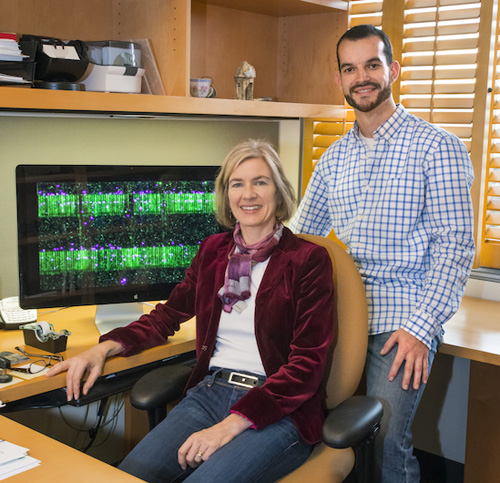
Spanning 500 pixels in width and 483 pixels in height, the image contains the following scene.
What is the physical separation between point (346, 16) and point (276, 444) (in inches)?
68.9

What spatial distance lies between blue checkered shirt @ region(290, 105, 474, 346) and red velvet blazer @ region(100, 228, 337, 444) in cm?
31

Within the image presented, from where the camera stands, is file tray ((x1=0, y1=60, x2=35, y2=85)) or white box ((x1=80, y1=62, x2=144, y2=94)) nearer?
file tray ((x1=0, y1=60, x2=35, y2=85))

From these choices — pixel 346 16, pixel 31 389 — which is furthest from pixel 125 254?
pixel 346 16

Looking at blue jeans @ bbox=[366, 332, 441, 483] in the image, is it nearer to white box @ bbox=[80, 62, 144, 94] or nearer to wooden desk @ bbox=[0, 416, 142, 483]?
wooden desk @ bbox=[0, 416, 142, 483]

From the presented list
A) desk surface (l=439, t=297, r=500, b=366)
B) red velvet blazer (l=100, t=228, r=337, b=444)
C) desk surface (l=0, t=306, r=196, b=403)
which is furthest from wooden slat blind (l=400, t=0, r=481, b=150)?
desk surface (l=0, t=306, r=196, b=403)

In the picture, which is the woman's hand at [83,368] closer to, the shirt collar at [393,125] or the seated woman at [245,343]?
the seated woman at [245,343]

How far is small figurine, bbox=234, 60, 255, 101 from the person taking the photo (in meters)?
2.54

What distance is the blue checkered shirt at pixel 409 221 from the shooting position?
1.90m

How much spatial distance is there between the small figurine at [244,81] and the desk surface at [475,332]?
3.58 ft

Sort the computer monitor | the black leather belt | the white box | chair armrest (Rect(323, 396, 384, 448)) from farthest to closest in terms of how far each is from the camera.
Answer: the white box
the computer monitor
the black leather belt
chair armrest (Rect(323, 396, 384, 448))

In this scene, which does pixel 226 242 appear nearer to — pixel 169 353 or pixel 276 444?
pixel 169 353

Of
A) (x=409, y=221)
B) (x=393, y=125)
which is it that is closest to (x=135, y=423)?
(x=409, y=221)

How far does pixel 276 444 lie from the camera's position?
1.59 m

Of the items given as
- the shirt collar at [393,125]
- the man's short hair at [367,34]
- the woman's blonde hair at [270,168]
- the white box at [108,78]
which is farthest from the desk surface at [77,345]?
the man's short hair at [367,34]
